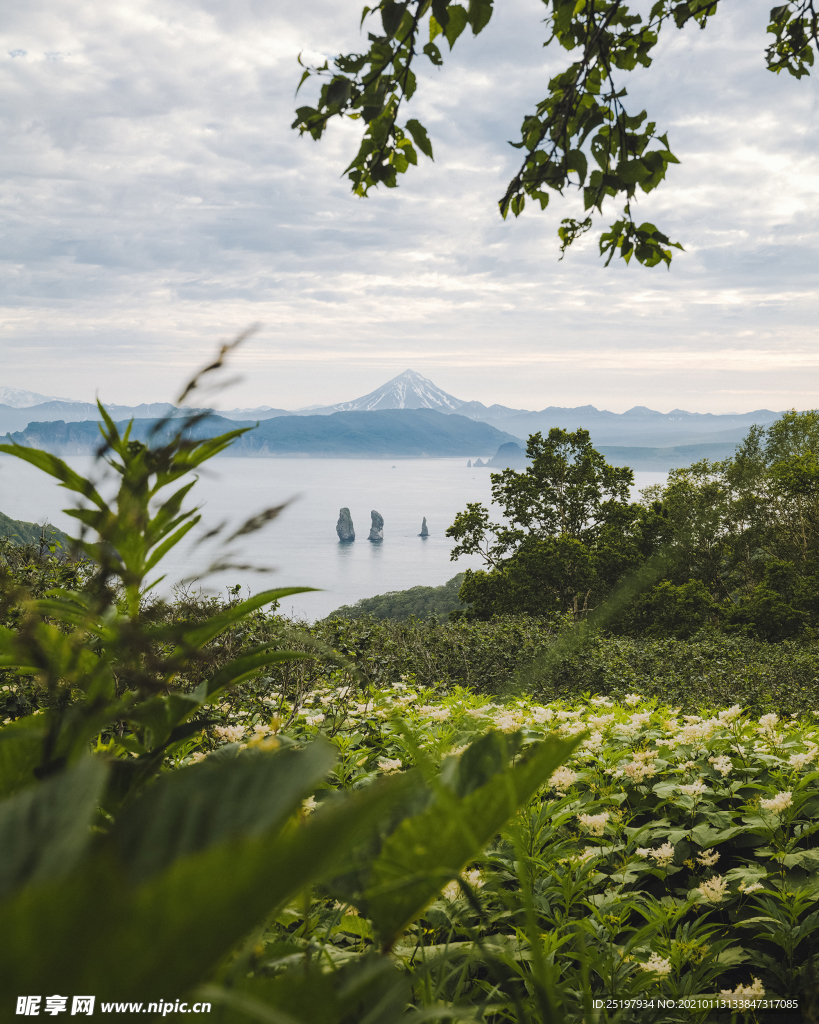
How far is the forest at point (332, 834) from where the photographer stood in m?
0.29

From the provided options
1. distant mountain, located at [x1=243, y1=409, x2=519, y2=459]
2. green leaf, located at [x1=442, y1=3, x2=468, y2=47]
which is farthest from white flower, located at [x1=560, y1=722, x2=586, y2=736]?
distant mountain, located at [x1=243, y1=409, x2=519, y2=459]

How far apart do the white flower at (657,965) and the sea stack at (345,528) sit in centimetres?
9199

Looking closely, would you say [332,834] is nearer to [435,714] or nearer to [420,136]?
[420,136]

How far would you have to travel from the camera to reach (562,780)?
232 cm

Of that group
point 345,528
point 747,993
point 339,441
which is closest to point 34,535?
point 747,993

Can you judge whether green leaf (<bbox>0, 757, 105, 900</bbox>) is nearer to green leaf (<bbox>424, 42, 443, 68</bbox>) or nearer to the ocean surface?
the ocean surface

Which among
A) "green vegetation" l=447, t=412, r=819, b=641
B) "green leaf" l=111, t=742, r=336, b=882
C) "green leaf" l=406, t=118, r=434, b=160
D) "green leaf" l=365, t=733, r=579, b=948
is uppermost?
"green leaf" l=406, t=118, r=434, b=160

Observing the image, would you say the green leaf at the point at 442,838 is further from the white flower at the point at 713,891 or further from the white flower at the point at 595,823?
the white flower at the point at 595,823

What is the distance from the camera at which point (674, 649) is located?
40.2ft

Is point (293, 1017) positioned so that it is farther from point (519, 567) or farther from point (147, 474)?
point (519, 567)

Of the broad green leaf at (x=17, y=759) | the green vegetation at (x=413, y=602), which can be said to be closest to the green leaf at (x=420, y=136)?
the broad green leaf at (x=17, y=759)

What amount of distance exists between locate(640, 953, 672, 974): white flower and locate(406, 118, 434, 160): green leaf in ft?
8.79

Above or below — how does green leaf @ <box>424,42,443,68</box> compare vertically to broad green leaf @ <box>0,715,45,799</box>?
above

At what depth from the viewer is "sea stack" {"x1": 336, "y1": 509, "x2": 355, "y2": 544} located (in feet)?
306
